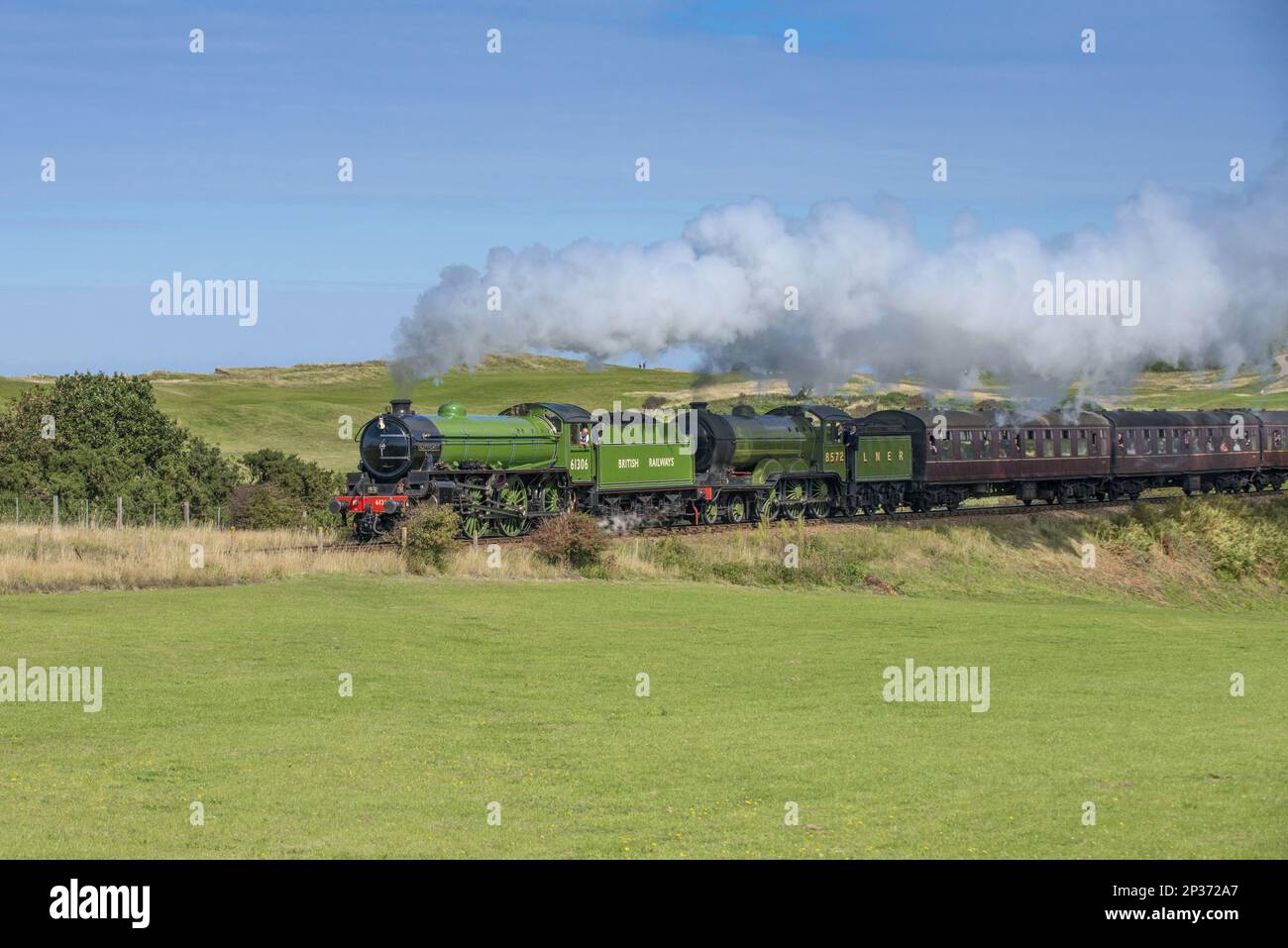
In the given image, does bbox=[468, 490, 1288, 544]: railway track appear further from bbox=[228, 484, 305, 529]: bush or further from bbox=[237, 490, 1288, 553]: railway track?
bbox=[228, 484, 305, 529]: bush

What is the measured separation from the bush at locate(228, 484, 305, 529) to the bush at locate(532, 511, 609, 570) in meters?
15.5

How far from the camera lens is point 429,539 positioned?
36219 millimetres

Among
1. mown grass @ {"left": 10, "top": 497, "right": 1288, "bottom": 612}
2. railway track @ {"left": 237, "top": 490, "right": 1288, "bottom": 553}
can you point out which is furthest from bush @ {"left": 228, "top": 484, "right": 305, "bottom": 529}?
railway track @ {"left": 237, "top": 490, "right": 1288, "bottom": 553}

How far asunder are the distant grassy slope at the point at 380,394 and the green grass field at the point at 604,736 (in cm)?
5144

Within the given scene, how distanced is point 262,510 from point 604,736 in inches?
1371

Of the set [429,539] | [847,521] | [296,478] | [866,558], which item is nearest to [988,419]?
[847,521]

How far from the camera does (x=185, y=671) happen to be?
21.8 meters

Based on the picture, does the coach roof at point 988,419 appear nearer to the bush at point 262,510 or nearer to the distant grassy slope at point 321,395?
the bush at point 262,510

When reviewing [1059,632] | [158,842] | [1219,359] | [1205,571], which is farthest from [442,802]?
[1205,571]

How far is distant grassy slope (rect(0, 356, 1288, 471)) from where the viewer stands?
108375 millimetres

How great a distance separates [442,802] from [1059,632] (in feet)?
67.7

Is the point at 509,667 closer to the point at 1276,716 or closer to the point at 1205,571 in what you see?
the point at 1276,716

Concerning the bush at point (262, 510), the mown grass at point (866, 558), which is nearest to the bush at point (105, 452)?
the bush at point (262, 510)
